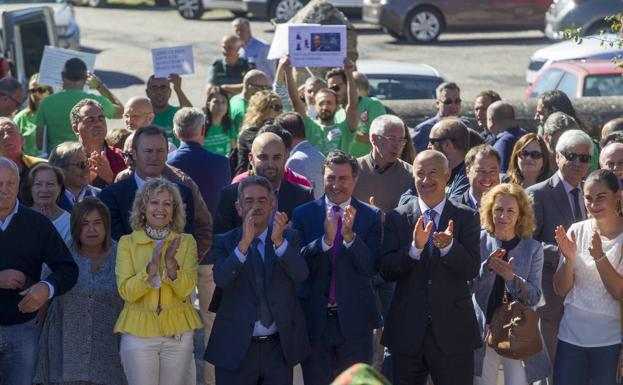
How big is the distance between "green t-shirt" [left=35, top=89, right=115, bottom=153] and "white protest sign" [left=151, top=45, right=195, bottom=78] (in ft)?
3.55

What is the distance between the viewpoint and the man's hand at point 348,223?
26.9 feet

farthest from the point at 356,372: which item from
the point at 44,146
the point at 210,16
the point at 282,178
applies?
the point at 210,16

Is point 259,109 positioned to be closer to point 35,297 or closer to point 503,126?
point 503,126

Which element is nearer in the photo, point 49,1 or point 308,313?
point 308,313

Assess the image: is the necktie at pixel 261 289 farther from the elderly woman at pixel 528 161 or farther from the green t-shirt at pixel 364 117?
the green t-shirt at pixel 364 117

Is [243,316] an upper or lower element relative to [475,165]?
lower

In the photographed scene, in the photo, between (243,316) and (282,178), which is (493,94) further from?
(243,316)

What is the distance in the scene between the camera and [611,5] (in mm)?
26266

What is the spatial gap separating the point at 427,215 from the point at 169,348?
6.25 feet

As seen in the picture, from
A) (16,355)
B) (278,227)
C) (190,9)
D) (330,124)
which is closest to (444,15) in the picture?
(190,9)

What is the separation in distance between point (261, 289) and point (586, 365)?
7.47 ft

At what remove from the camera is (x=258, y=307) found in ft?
26.9

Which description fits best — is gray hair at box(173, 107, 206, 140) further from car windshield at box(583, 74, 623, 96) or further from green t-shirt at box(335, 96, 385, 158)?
car windshield at box(583, 74, 623, 96)

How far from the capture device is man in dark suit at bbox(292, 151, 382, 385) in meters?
8.44
